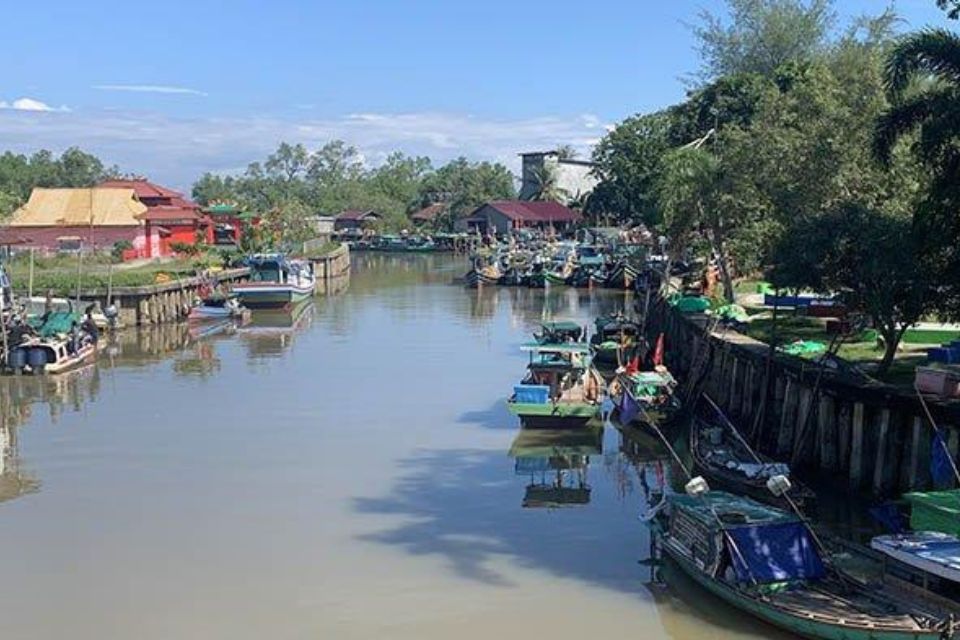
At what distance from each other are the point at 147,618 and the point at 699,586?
8.76 metres

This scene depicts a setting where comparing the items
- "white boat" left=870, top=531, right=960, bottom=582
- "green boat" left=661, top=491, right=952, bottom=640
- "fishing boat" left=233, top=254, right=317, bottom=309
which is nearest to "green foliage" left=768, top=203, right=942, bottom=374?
"green boat" left=661, top=491, right=952, bottom=640

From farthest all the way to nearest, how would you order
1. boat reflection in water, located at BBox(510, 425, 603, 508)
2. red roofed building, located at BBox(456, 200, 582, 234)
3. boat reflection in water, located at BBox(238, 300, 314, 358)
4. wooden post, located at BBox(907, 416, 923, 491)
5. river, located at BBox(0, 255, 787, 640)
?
red roofed building, located at BBox(456, 200, 582, 234) < boat reflection in water, located at BBox(238, 300, 314, 358) < boat reflection in water, located at BBox(510, 425, 603, 508) < wooden post, located at BBox(907, 416, 923, 491) < river, located at BBox(0, 255, 787, 640)

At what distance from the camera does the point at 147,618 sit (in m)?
18.1

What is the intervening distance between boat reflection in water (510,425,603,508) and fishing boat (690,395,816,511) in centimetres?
267

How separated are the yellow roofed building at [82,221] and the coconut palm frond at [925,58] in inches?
2306

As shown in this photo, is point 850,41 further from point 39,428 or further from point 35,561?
point 35,561

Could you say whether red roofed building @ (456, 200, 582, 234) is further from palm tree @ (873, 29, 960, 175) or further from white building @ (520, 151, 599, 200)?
palm tree @ (873, 29, 960, 175)

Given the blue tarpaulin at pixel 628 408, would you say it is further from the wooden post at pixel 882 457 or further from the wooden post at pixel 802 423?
→ the wooden post at pixel 882 457

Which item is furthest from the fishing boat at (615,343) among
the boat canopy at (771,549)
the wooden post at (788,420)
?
the boat canopy at (771,549)

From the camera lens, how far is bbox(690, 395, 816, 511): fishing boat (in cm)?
2162

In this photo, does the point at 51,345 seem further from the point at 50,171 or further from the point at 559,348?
the point at 50,171

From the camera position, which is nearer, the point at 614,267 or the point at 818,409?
the point at 818,409

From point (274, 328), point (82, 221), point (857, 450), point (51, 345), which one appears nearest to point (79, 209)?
point (82, 221)

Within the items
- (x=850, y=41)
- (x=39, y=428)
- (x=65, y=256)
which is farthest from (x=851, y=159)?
(x=65, y=256)
